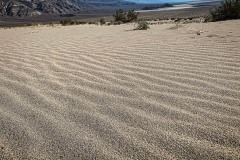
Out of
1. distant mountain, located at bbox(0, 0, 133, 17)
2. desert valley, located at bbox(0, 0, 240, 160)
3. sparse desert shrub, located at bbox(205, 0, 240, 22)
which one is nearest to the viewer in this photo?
desert valley, located at bbox(0, 0, 240, 160)

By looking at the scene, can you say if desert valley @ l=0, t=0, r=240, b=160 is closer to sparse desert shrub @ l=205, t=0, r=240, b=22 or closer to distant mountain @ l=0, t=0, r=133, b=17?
sparse desert shrub @ l=205, t=0, r=240, b=22

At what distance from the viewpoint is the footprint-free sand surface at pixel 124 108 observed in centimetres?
209

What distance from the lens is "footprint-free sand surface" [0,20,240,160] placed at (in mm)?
2090

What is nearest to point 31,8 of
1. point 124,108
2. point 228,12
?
point 228,12

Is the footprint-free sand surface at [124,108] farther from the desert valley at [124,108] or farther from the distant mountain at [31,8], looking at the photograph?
the distant mountain at [31,8]

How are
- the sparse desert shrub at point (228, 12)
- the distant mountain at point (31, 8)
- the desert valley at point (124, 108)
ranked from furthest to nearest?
the distant mountain at point (31, 8)
the sparse desert shrub at point (228, 12)
the desert valley at point (124, 108)

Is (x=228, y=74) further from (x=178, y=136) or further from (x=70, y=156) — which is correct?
(x=70, y=156)

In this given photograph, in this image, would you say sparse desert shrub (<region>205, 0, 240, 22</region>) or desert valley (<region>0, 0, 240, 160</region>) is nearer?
desert valley (<region>0, 0, 240, 160</region>)

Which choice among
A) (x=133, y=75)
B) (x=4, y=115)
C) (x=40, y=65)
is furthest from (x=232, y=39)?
(x=4, y=115)

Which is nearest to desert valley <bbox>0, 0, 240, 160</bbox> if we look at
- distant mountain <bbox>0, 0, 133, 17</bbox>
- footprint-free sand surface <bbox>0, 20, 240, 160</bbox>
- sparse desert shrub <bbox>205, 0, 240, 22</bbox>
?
footprint-free sand surface <bbox>0, 20, 240, 160</bbox>

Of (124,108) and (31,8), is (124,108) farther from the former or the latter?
(31,8)

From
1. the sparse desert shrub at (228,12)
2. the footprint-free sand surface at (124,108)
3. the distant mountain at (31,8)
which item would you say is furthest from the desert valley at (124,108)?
the distant mountain at (31,8)

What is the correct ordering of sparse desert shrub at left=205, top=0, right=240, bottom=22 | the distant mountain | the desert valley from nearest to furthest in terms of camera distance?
1. the desert valley
2. sparse desert shrub at left=205, top=0, right=240, bottom=22
3. the distant mountain

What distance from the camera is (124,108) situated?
9.04 feet
